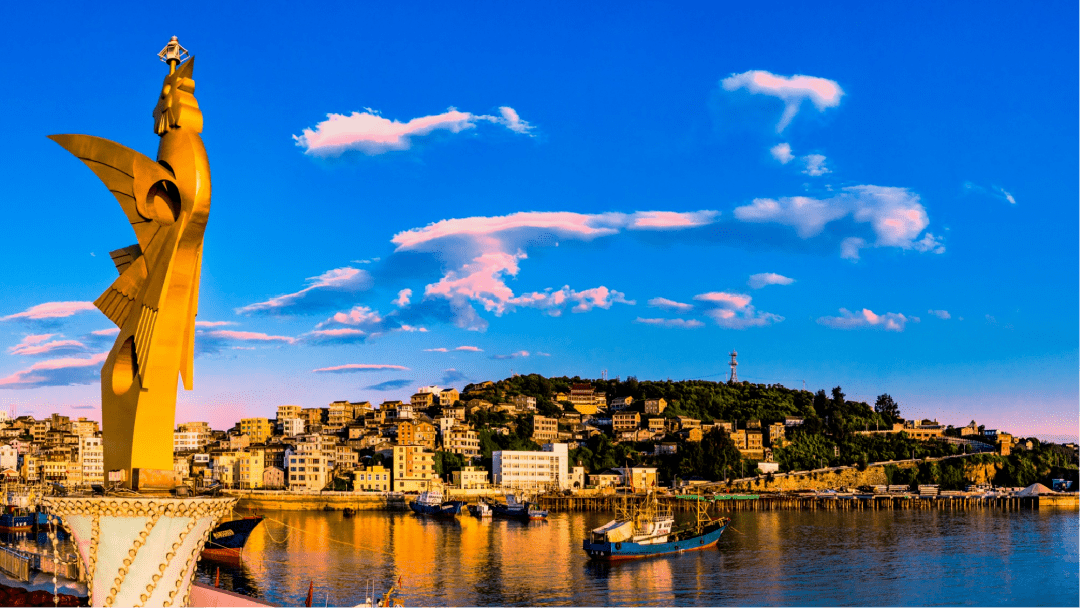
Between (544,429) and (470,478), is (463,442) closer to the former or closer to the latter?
(470,478)

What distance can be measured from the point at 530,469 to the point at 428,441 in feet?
40.0

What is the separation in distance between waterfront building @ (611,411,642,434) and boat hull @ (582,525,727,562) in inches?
3045

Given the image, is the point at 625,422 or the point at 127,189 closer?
the point at 127,189

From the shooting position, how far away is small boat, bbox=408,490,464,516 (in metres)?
80.0

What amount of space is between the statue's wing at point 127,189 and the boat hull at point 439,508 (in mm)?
66729

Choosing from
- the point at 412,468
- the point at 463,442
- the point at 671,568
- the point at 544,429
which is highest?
the point at 544,429

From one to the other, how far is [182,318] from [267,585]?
77.4ft

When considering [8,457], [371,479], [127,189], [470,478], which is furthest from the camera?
[8,457]

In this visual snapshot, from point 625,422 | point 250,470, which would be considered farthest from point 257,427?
point 625,422

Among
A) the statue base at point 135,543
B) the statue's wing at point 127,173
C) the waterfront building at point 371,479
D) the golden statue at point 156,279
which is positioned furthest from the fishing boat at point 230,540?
the waterfront building at point 371,479

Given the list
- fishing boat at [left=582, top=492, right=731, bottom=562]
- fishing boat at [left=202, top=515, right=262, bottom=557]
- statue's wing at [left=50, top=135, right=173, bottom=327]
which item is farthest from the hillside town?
statue's wing at [left=50, top=135, right=173, bottom=327]

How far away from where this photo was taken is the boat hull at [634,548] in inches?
1775

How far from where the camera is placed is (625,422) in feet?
423

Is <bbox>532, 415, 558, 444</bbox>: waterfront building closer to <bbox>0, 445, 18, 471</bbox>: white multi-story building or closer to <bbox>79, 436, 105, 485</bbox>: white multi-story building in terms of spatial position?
<bbox>79, 436, 105, 485</bbox>: white multi-story building
